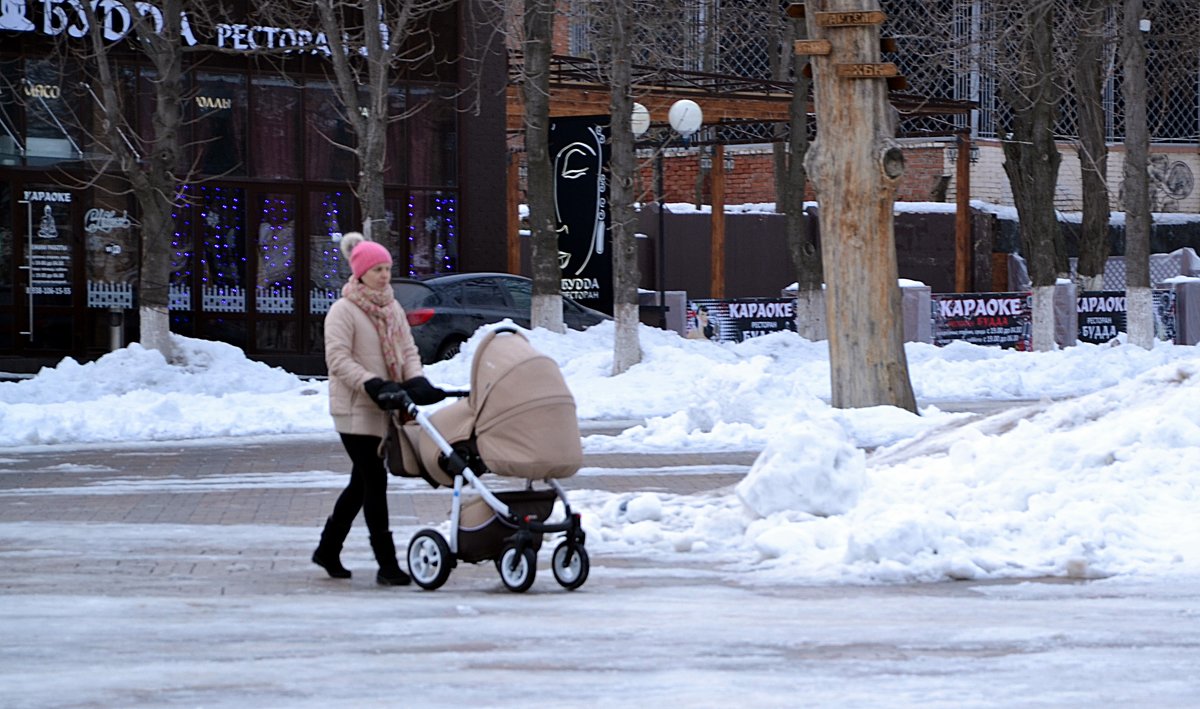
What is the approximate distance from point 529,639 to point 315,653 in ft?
2.78

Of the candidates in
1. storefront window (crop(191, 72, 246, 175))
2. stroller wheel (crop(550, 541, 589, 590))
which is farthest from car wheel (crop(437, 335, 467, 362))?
stroller wheel (crop(550, 541, 589, 590))

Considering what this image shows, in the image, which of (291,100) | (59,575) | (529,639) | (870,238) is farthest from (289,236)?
(529,639)

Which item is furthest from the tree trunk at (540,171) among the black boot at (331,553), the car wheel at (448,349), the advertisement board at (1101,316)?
the black boot at (331,553)

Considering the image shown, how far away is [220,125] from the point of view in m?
28.5

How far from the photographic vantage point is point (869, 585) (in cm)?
885

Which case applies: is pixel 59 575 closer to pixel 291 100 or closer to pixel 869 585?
pixel 869 585

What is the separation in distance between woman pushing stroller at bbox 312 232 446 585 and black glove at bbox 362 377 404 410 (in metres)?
0.07

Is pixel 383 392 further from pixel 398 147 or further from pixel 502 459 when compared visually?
pixel 398 147

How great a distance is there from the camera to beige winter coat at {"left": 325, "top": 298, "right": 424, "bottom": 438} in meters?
8.66

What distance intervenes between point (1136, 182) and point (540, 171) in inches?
347

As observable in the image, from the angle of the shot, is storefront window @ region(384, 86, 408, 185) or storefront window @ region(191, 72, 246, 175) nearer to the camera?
storefront window @ region(191, 72, 246, 175)

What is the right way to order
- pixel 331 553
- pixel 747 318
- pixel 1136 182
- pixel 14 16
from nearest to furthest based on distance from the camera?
pixel 331 553, pixel 14 16, pixel 1136 182, pixel 747 318

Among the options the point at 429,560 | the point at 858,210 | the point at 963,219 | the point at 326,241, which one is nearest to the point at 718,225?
the point at 963,219

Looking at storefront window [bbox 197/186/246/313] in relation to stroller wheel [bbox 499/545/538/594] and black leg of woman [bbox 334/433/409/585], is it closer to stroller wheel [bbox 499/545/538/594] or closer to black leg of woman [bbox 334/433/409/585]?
black leg of woman [bbox 334/433/409/585]
